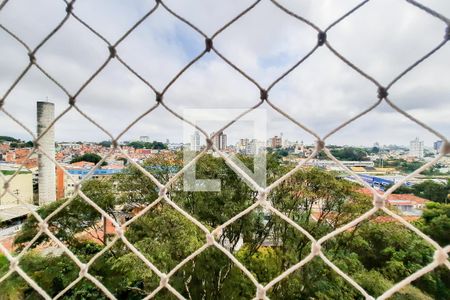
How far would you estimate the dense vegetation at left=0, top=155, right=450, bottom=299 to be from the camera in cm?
382

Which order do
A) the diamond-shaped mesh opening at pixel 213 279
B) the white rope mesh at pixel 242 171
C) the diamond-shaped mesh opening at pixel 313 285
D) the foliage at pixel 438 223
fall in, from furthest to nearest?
the foliage at pixel 438 223
the diamond-shaped mesh opening at pixel 313 285
the diamond-shaped mesh opening at pixel 213 279
the white rope mesh at pixel 242 171

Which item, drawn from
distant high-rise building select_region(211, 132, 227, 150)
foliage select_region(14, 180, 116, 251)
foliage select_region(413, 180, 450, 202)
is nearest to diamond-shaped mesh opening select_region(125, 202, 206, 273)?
foliage select_region(14, 180, 116, 251)

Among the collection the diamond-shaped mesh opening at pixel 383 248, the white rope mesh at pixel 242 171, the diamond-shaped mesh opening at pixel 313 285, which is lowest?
the diamond-shaped mesh opening at pixel 313 285

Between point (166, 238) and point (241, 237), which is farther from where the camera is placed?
point (241, 237)

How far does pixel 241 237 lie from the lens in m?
4.79

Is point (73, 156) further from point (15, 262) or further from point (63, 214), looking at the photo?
point (63, 214)

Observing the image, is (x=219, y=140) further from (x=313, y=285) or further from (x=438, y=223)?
(x=438, y=223)

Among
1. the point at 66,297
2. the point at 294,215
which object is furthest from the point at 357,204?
the point at 66,297

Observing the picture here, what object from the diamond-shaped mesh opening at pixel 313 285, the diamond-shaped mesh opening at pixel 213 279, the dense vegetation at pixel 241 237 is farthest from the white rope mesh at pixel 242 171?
the diamond-shaped mesh opening at pixel 313 285

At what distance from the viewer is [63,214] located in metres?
4.33

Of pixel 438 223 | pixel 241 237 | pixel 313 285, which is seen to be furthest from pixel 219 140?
pixel 438 223

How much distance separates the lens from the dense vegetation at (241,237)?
150 inches

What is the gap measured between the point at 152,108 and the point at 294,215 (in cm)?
389

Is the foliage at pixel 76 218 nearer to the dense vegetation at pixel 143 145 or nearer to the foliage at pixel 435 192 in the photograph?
the dense vegetation at pixel 143 145
